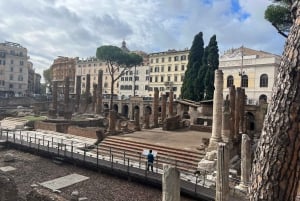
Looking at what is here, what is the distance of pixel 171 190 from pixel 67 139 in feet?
76.0

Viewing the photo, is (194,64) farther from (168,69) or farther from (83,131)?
(168,69)

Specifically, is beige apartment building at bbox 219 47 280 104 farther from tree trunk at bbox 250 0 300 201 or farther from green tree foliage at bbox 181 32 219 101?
tree trunk at bbox 250 0 300 201

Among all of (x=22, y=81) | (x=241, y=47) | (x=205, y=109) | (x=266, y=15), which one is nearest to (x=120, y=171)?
(x=266, y=15)

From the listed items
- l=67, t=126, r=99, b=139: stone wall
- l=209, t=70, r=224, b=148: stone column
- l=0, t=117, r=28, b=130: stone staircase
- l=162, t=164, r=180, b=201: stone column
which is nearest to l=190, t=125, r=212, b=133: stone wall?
l=67, t=126, r=99, b=139: stone wall

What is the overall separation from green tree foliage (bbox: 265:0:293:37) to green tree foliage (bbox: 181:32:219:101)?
20648 millimetres

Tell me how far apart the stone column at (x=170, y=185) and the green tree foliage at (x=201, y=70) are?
3801 cm

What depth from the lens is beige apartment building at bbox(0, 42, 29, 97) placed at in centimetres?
8262

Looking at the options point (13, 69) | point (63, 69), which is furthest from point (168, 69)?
point (63, 69)

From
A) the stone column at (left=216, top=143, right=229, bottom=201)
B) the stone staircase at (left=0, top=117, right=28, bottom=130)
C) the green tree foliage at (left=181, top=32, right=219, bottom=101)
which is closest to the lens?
the stone column at (left=216, top=143, right=229, bottom=201)

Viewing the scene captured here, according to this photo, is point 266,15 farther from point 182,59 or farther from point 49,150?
point 182,59

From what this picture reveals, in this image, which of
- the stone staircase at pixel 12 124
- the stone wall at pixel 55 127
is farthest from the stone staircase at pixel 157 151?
the stone staircase at pixel 12 124

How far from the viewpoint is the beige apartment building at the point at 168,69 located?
7288 cm

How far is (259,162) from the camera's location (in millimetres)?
3248

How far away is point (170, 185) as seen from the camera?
720 cm
